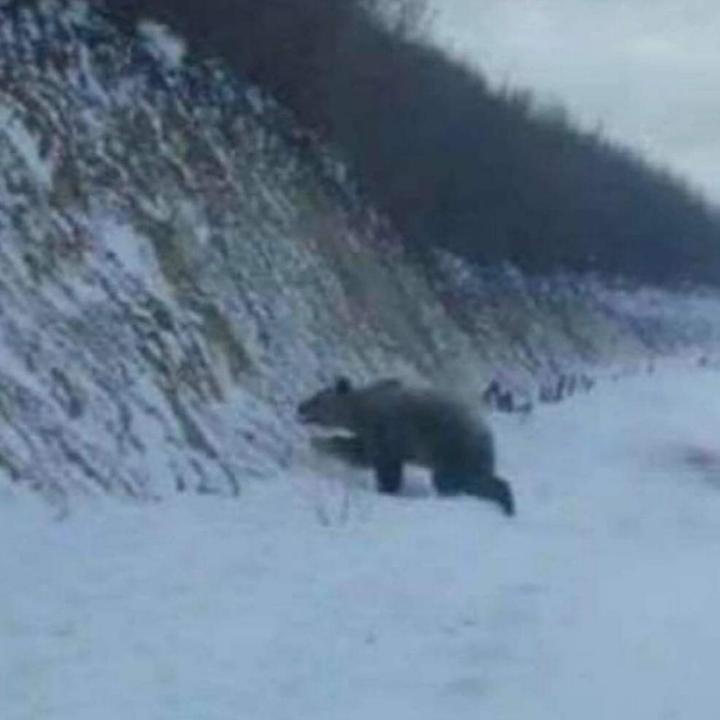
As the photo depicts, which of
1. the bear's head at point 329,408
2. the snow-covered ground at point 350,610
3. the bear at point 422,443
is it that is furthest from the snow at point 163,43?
the snow-covered ground at point 350,610

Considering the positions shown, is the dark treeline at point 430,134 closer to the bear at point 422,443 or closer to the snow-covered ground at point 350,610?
the bear at point 422,443

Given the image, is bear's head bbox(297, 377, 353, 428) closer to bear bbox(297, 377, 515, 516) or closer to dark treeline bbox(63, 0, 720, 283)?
Answer: bear bbox(297, 377, 515, 516)

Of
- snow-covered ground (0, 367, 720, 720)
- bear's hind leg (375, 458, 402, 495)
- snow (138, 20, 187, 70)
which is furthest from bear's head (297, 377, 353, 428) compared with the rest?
snow (138, 20, 187, 70)

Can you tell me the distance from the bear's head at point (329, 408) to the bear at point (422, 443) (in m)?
0.32

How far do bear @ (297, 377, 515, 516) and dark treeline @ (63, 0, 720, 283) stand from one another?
7.92 m

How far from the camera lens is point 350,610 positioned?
12.8 m

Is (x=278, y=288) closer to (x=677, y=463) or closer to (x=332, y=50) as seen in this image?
(x=677, y=463)

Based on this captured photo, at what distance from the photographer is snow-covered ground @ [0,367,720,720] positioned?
10508 mm

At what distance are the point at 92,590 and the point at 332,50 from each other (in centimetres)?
3016

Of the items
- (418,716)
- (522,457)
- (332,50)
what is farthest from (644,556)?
(332,50)

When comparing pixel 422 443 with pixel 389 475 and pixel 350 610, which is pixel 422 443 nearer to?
pixel 389 475

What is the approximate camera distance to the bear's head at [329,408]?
73.3 feet

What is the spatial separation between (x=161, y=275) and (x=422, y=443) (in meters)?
3.29

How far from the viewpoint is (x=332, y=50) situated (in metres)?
42.0
